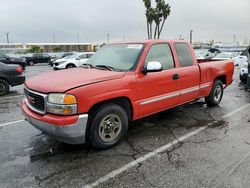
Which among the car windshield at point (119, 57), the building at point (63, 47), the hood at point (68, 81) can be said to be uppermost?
the building at point (63, 47)

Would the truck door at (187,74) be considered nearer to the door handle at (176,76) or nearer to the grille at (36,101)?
the door handle at (176,76)

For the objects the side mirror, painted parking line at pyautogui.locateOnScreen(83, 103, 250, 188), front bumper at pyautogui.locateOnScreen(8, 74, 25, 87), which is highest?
the side mirror

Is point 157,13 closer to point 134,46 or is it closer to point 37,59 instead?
point 37,59

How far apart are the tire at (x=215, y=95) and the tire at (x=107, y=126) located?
3353 millimetres

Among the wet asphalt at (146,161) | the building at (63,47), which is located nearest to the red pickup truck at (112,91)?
the wet asphalt at (146,161)

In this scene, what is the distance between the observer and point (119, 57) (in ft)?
15.5

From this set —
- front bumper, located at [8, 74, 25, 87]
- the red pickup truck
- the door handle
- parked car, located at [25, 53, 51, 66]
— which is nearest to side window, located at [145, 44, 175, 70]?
the red pickup truck

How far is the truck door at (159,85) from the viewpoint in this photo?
4.40 metres

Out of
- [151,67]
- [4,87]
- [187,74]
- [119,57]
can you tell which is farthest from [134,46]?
[4,87]

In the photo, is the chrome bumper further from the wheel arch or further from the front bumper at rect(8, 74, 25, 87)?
the front bumper at rect(8, 74, 25, 87)

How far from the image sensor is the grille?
3.69 metres

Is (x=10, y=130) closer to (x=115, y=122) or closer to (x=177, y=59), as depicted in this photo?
(x=115, y=122)

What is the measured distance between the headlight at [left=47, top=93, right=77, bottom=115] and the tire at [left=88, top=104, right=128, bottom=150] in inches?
15.7

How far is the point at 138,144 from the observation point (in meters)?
4.24
